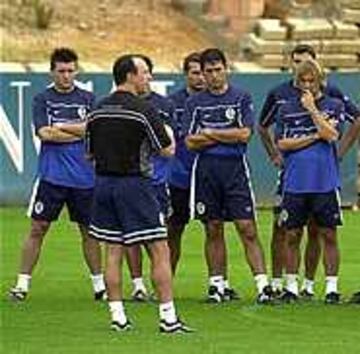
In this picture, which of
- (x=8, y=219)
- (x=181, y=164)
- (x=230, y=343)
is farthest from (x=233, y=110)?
(x=8, y=219)

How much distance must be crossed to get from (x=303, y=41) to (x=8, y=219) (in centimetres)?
835

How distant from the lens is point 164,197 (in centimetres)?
1595

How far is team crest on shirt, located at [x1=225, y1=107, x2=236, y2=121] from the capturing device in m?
15.8

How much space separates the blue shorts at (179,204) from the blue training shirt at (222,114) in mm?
738

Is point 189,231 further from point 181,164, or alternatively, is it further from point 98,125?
point 98,125

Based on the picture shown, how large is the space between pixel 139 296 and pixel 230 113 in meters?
1.77

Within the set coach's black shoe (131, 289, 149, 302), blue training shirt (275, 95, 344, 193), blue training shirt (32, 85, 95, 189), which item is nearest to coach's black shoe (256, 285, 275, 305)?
blue training shirt (275, 95, 344, 193)

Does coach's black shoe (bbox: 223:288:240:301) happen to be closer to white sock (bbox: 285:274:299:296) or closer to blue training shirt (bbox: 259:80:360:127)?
white sock (bbox: 285:274:299:296)

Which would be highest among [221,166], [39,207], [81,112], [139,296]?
[81,112]

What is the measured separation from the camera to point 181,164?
1650cm

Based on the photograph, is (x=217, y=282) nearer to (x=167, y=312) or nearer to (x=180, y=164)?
(x=180, y=164)

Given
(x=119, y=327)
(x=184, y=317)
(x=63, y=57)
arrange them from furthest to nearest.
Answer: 1. (x=63, y=57)
2. (x=184, y=317)
3. (x=119, y=327)

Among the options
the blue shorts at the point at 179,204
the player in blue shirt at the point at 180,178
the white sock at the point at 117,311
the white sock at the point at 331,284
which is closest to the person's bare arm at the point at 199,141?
the player in blue shirt at the point at 180,178

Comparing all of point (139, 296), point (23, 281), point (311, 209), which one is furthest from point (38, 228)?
point (311, 209)
